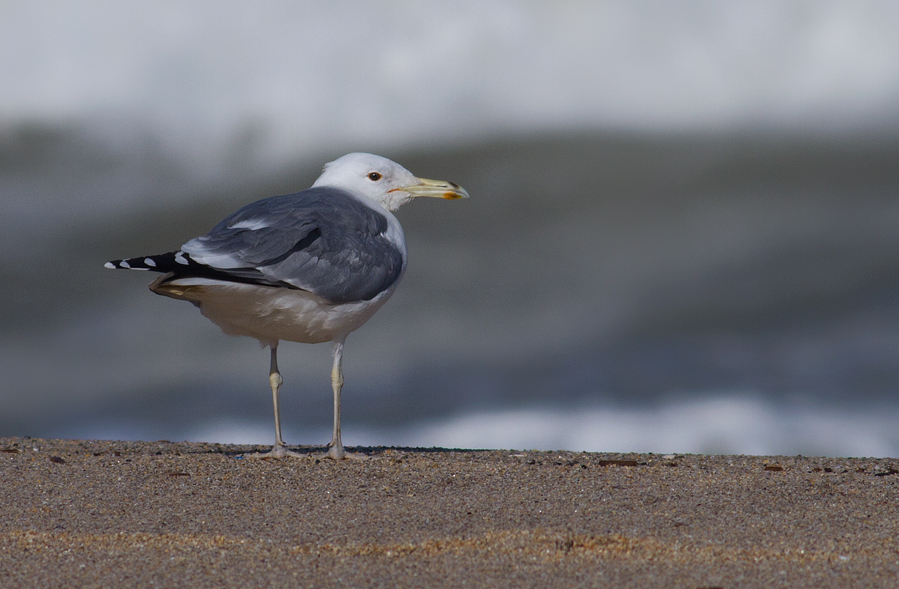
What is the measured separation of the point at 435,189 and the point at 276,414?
207cm

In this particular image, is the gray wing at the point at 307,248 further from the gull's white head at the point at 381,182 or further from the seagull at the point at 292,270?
the gull's white head at the point at 381,182

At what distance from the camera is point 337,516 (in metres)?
4.54

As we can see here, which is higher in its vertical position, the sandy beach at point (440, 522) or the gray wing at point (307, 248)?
the gray wing at point (307, 248)

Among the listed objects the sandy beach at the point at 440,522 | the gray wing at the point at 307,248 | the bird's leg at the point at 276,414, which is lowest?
the sandy beach at the point at 440,522

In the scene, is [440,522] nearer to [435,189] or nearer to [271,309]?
[271,309]

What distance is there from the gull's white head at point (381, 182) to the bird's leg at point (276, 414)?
1341 millimetres

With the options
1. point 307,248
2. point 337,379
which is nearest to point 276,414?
point 337,379

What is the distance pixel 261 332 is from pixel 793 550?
353cm

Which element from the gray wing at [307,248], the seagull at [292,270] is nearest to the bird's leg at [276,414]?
the seagull at [292,270]

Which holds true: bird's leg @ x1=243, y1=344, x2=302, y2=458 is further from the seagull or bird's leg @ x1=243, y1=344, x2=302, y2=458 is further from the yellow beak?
the yellow beak

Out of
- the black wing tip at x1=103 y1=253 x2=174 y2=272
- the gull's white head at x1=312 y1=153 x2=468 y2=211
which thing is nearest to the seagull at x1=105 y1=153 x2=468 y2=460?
the black wing tip at x1=103 y1=253 x2=174 y2=272

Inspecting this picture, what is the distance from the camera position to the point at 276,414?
6.59 meters

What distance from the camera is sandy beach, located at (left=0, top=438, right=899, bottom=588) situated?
3615 millimetres

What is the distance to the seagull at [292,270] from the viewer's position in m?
5.42
